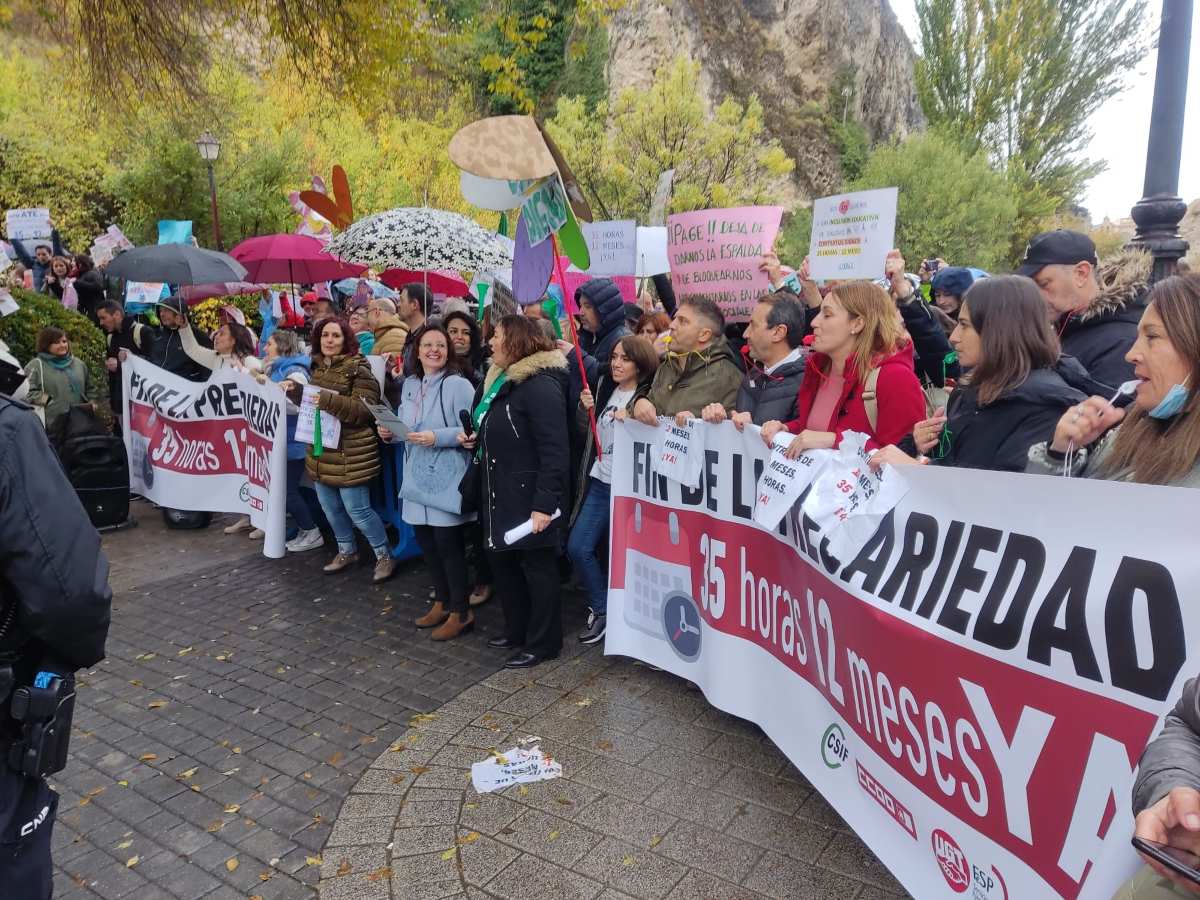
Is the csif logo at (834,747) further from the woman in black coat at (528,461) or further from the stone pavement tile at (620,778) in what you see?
the woman in black coat at (528,461)

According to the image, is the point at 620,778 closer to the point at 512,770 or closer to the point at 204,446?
the point at 512,770

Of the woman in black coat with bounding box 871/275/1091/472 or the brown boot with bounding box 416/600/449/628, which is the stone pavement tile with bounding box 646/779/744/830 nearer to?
the woman in black coat with bounding box 871/275/1091/472

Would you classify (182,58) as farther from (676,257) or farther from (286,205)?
(286,205)

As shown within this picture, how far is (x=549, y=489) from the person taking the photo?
452cm

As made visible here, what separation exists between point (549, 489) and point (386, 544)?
2.35 m

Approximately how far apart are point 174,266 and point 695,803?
23.2 feet

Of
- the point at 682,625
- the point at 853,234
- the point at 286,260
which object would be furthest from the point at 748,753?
the point at 286,260

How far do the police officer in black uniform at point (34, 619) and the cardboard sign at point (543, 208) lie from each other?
3.07 meters

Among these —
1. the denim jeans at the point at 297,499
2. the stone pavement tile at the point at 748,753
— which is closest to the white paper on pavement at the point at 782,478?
the stone pavement tile at the point at 748,753

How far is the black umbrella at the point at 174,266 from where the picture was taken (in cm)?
772

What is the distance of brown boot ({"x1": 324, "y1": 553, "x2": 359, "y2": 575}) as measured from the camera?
21.2 feet

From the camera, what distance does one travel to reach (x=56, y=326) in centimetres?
941

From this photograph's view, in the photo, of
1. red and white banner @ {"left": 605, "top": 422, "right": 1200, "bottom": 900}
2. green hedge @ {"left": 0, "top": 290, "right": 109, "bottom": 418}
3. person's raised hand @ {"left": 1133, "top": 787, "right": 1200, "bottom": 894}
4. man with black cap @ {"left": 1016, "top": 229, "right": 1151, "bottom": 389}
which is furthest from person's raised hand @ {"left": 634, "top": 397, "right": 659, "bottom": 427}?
green hedge @ {"left": 0, "top": 290, "right": 109, "bottom": 418}

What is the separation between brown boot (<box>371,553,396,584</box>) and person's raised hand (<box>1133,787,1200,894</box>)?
552 cm
